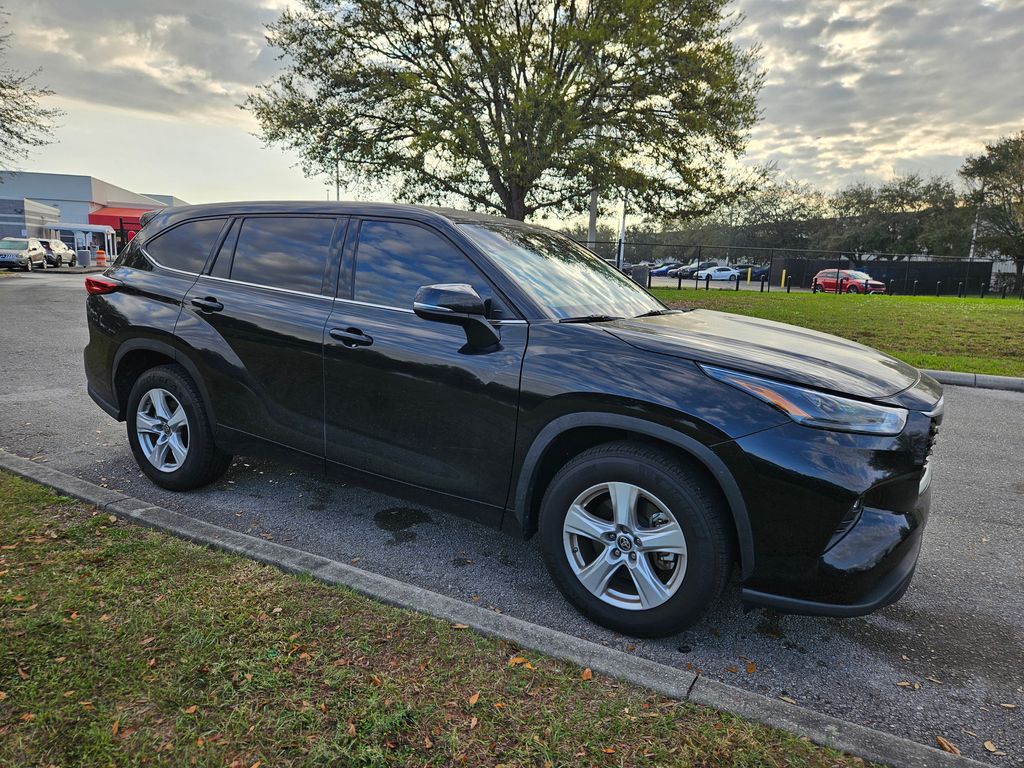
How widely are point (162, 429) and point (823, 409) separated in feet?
12.2

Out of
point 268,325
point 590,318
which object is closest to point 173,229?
point 268,325

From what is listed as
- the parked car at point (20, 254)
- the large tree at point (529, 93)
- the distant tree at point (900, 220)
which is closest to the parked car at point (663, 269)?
the distant tree at point (900, 220)

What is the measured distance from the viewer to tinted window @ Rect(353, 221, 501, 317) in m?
3.23

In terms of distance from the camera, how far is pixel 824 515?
234 cm

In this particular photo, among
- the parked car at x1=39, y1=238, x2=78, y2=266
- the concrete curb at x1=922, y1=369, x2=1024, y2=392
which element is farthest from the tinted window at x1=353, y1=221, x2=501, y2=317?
the parked car at x1=39, y1=238, x2=78, y2=266

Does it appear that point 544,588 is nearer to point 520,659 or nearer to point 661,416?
point 520,659

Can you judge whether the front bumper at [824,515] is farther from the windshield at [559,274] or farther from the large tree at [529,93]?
the large tree at [529,93]

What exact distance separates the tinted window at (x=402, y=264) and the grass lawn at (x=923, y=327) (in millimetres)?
8247

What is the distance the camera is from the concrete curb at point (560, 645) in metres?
2.05

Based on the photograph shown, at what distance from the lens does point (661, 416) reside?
8.35 feet

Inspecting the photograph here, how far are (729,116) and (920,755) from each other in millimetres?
18062

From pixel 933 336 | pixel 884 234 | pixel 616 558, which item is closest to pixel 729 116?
pixel 933 336

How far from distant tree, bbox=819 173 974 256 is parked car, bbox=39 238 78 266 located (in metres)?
56.0

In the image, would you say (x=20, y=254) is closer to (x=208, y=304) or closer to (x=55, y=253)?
(x=55, y=253)
